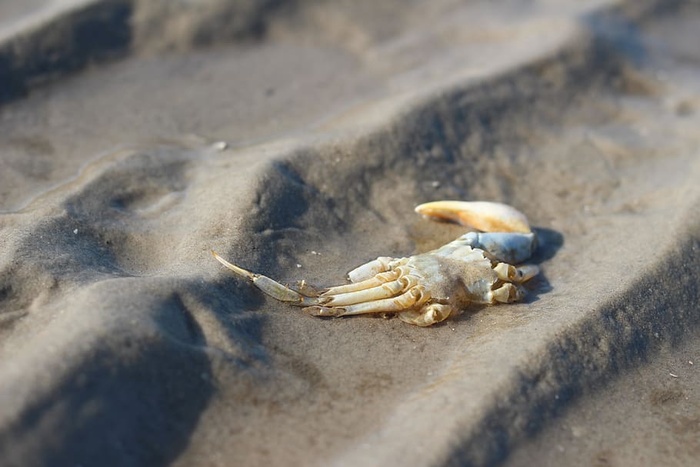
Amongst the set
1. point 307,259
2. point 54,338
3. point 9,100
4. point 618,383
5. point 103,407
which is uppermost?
point 9,100

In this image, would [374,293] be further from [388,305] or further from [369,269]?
[369,269]

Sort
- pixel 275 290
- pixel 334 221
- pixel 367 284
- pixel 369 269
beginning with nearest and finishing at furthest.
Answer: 1. pixel 275 290
2. pixel 367 284
3. pixel 369 269
4. pixel 334 221

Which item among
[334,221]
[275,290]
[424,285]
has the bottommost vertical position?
[424,285]

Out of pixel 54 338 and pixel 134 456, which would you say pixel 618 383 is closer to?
pixel 134 456

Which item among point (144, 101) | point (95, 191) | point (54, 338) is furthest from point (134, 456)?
point (144, 101)

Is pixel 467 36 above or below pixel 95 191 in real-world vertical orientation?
below

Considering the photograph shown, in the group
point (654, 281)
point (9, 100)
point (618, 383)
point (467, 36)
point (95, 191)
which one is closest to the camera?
point (618, 383)

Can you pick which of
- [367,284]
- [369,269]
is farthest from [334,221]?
[367,284]

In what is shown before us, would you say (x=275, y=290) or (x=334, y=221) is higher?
(x=275, y=290)
